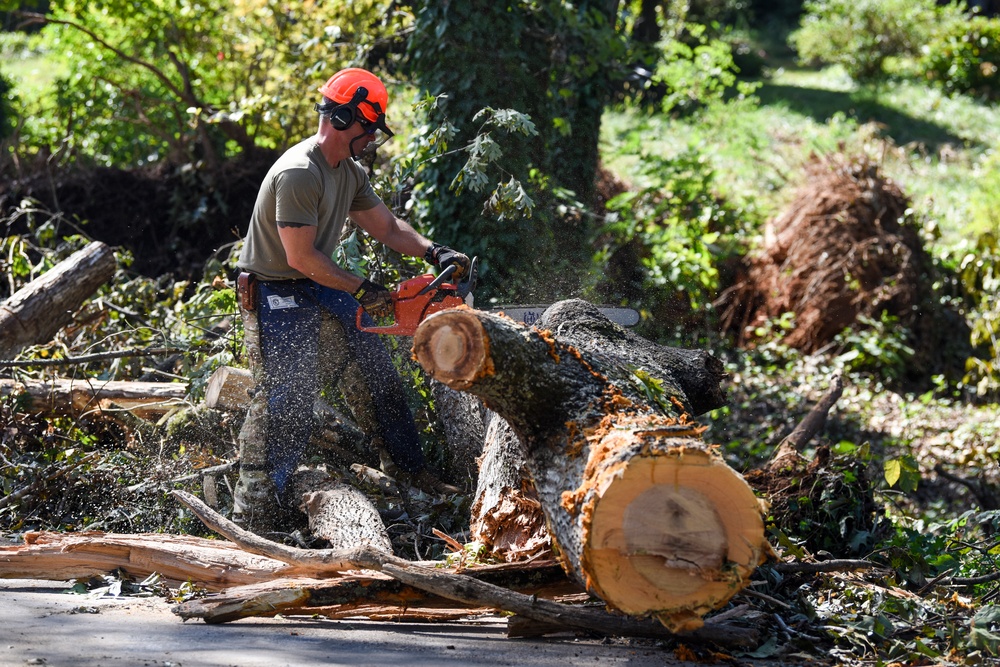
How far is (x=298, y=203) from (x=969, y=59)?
14329 mm

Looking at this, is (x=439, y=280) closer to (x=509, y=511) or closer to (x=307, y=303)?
(x=307, y=303)

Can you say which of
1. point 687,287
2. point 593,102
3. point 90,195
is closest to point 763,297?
point 687,287

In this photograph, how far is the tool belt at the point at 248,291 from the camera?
4.38m

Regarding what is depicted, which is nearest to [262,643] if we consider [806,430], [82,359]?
[82,359]

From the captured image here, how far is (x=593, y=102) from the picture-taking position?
316 inches

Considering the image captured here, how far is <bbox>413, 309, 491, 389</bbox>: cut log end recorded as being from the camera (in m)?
3.05

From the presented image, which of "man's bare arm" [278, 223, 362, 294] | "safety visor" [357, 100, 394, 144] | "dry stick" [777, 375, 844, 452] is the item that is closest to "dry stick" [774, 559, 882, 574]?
"dry stick" [777, 375, 844, 452]

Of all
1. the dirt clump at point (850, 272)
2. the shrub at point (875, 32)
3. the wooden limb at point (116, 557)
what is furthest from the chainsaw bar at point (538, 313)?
the shrub at point (875, 32)

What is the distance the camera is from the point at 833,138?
11008 mm

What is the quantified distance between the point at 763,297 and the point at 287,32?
4.82 meters

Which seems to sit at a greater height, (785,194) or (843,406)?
(785,194)

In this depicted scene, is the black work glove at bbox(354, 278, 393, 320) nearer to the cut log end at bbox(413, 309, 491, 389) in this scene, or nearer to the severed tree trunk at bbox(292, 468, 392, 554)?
the severed tree trunk at bbox(292, 468, 392, 554)

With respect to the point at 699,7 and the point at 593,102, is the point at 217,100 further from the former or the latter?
the point at 699,7

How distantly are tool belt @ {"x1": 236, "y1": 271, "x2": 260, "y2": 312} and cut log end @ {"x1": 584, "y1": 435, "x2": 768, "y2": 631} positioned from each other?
2.22 meters
